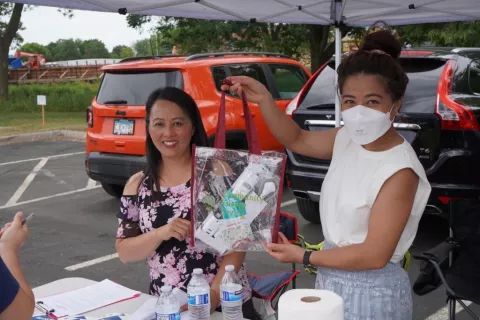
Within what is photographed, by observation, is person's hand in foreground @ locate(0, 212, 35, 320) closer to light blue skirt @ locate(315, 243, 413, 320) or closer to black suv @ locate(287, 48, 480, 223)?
light blue skirt @ locate(315, 243, 413, 320)

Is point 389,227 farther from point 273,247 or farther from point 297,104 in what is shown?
point 297,104

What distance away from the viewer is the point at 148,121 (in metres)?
2.71

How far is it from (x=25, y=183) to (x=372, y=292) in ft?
26.3

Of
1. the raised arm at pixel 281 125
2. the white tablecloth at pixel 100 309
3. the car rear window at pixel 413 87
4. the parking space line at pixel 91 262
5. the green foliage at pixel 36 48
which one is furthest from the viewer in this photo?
the green foliage at pixel 36 48

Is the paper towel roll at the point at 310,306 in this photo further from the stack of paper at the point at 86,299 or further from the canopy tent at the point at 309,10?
the canopy tent at the point at 309,10

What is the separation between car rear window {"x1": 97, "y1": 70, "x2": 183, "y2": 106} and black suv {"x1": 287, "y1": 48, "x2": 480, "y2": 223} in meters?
1.78

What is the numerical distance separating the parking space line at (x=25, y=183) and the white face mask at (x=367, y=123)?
6.65m

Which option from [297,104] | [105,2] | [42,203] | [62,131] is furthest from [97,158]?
[62,131]

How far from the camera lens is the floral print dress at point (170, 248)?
262 cm

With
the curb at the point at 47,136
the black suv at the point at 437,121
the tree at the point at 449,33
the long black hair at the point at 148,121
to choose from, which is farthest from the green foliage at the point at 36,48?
the long black hair at the point at 148,121

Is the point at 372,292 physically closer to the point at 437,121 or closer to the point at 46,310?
the point at 46,310

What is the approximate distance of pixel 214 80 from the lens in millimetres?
7035

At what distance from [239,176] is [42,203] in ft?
20.4

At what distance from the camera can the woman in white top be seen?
2023 millimetres
